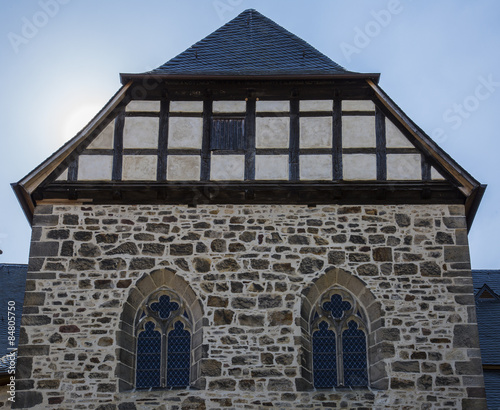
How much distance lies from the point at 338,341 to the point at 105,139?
16.1 feet

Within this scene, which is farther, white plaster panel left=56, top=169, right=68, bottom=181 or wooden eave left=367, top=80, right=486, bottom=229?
white plaster panel left=56, top=169, right=68, bottom=181

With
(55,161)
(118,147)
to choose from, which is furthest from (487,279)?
(55,161)

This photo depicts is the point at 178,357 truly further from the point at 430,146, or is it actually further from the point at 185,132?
the point at 430,146

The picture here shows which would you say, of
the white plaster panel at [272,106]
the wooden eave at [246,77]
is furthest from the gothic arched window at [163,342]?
the wooden eave at [246,77]

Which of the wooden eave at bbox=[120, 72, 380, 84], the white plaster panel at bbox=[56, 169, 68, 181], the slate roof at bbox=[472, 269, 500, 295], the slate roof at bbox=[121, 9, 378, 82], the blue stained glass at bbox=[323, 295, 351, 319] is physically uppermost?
the slate roof at bbox=[121, 9, 378, 82]

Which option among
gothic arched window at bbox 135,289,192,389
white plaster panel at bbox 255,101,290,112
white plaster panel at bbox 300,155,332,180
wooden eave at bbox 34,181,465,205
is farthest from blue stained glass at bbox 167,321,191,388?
white plaster panel at bbox 255,101,290,112

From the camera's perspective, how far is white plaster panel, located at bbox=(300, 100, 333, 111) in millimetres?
13820

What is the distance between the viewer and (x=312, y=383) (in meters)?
12.2

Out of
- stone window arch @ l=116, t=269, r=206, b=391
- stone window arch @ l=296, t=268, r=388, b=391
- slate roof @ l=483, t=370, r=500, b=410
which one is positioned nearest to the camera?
stone window arch @ l=296, t=268, r=388, b=391

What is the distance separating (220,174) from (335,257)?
A: 225 centimetres

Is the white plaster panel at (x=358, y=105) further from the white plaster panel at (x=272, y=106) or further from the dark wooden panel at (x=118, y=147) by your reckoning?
the dark wooden panel at (x=118, y=147)

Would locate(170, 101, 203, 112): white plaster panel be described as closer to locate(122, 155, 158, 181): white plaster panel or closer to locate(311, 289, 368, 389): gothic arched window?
locate(122, 155, 158, 181): white plaster panel

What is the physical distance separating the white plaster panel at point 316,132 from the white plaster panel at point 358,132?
9.6 inches

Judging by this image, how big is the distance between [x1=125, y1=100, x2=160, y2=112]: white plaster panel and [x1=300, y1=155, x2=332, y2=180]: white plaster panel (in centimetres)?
257
